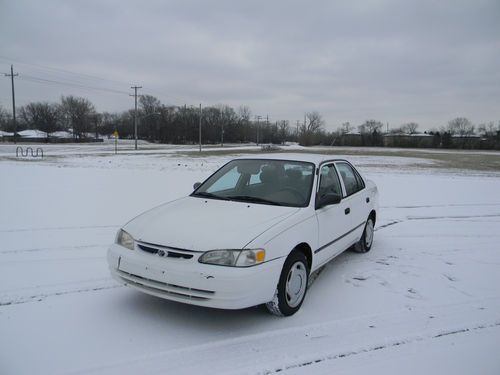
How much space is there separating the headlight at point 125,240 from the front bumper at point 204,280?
194 millimetres

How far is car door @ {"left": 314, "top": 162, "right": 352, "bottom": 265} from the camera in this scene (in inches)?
169

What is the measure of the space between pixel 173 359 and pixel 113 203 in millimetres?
6984

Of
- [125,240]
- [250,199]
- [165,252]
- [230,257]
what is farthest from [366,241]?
[125,240]

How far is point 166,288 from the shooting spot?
3379 millimetres

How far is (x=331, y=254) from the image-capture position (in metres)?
4.62

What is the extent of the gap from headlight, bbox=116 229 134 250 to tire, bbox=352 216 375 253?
3532mm

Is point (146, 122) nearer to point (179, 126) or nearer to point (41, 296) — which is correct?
point (179, 126)

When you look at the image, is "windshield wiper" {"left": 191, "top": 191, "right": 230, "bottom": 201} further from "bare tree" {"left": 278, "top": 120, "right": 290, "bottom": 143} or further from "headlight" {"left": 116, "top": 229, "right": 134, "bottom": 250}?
"bare tree" {"left": 278, "top": 120, "right": 290, "bottom": 143}

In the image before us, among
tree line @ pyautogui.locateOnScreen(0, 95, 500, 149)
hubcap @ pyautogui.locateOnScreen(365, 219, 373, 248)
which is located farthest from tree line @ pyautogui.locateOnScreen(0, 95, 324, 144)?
hubcap @ pyautogui.locateOnScreen(365, 219, 373, 248)

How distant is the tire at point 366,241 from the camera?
590 centimetres

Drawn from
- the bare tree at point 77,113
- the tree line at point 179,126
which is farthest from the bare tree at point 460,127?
the bare tree at point 77,113

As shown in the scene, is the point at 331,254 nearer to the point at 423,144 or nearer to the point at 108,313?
the point at 108,313

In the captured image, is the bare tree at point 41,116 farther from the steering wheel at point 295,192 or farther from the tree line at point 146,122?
the steering wheel at point 295,192

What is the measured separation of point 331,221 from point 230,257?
166 centimetres
